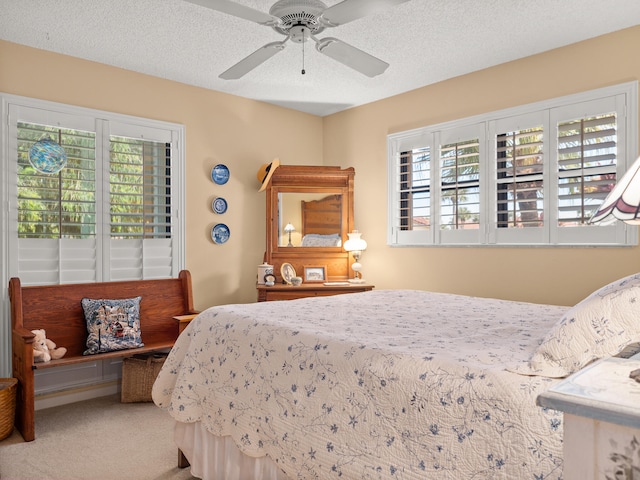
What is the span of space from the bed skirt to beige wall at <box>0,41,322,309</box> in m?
2.11

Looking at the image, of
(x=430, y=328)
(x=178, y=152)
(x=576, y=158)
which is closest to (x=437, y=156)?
(x=576, y=158)

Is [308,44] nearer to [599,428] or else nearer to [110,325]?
[110,325]

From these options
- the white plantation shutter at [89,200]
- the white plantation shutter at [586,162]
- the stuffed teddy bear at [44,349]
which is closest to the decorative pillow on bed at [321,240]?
the white plantation shutter at [89,200]

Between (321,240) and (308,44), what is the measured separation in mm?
1915

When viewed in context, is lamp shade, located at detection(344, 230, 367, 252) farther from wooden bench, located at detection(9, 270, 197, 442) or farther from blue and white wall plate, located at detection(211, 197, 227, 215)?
wooden bench, located at detection(9, 270, 197, 442)

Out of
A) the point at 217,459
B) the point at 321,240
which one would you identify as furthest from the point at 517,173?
the point at 217,459

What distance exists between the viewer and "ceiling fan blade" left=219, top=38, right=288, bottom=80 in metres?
2.61

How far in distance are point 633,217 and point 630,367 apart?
0.34m

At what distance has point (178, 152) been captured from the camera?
423 centimetres

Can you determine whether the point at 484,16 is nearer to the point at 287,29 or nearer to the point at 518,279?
the point at 287,29

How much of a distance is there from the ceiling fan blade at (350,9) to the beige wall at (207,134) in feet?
7.22

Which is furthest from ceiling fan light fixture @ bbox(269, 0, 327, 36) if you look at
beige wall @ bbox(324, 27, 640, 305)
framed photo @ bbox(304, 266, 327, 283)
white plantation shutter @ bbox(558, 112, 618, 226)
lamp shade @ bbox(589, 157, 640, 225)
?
framed photo @ bbox(304, 266, 327, 283)

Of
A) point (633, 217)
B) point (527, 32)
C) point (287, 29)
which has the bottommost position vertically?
point (633, 217)

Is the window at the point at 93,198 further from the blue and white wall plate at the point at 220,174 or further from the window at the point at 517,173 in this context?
the window at the point at 517,173
